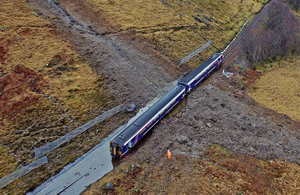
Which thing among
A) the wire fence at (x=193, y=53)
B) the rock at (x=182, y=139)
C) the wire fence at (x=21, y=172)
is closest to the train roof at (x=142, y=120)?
the rock at (x=182, y=139)

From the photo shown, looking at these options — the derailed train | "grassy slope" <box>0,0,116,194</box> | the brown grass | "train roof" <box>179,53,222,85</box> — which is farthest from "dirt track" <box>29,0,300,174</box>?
"grassy slope" <box>0,0,116,194</box>

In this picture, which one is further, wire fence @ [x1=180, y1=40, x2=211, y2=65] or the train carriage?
wire fence @ [x1=180, y1=40, x2=211, y2=65]

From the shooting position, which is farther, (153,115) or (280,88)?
(280,88)

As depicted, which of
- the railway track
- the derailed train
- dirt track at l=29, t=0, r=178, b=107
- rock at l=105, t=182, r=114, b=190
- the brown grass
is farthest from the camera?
the railway track

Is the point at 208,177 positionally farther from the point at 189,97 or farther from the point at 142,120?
the point at 189,97

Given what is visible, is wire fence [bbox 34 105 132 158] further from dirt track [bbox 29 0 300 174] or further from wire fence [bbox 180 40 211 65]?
wire fence [bbox 180 40 211 65]

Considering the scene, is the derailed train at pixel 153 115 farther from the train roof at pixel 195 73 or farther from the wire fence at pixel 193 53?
the wire fence at pixel 193 53

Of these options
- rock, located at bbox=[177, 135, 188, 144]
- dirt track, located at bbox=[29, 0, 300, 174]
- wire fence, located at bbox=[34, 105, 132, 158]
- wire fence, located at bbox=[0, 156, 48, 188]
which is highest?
dirt track, located at bbox=[29, 0, 300, 174]

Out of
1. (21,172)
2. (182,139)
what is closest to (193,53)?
(182,139)
